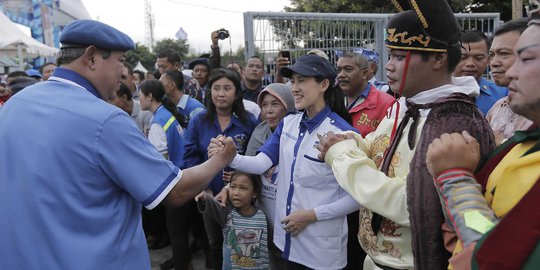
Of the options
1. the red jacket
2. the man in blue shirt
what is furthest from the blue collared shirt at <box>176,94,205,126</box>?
the man in blue shirt

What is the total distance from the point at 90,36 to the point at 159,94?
3.04 meters

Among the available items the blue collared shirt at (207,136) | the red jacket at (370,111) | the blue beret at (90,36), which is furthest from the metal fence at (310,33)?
the blue beret at (90,36)

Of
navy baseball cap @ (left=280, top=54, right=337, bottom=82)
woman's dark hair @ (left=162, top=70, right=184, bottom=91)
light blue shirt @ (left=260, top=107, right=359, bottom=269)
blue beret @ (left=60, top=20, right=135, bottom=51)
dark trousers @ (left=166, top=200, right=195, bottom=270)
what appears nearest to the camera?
blue beret @ (left=60, top=20, right=135, bottom=51)

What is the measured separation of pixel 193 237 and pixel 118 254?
3.84 metres

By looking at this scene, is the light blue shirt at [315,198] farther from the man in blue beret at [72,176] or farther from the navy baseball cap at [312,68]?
the man in blue beret at [72,176]

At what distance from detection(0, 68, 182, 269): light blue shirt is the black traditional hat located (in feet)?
3.91

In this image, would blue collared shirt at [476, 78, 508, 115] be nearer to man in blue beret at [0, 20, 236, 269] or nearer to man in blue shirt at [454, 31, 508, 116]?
man in blue shirt at [454, 31, 508, 116]

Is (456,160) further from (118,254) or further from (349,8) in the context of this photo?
(349,8)

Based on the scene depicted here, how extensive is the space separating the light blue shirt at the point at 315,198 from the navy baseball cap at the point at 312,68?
0.76 feet

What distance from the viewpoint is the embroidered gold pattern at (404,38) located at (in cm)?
185

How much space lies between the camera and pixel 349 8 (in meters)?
13.9

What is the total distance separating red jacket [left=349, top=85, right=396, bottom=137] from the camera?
12.5 ft

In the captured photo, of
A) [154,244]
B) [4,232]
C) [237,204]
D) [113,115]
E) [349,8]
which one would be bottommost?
[154,244]

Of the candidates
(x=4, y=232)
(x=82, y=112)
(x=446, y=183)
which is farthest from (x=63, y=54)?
(x=446, y=183)
